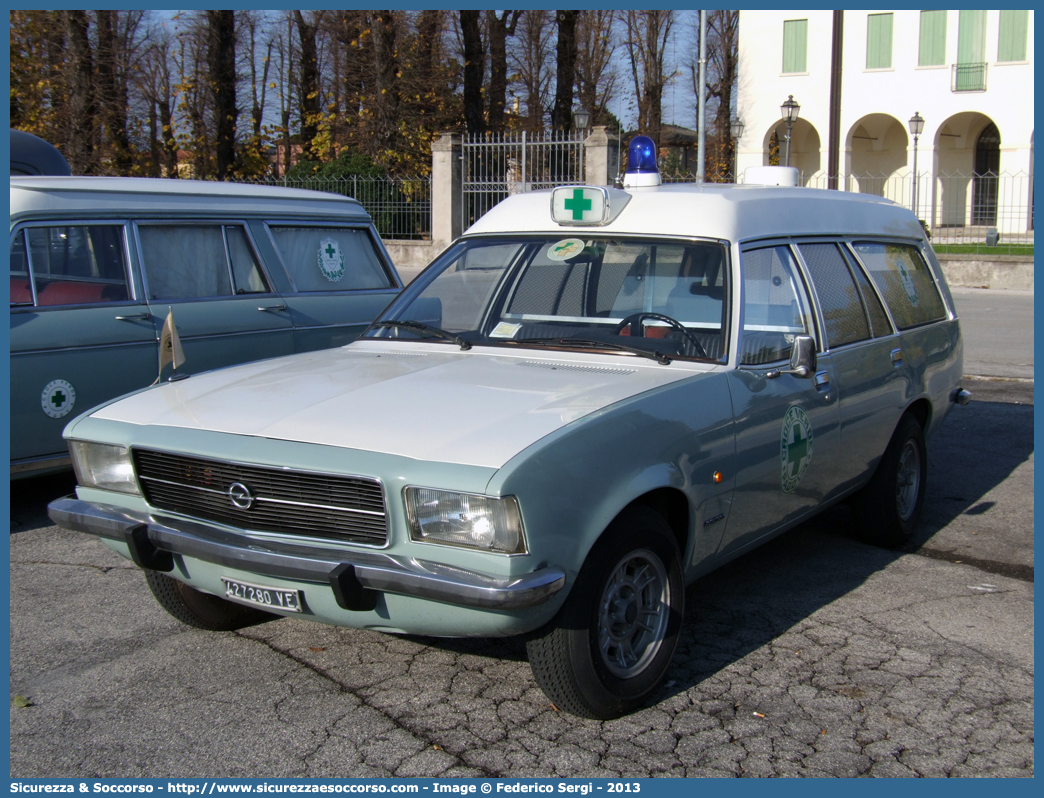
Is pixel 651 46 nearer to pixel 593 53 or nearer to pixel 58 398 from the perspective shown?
pixel 593 53

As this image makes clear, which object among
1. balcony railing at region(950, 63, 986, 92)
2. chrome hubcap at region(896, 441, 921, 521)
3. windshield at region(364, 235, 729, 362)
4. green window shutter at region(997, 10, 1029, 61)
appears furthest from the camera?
balcony railing at region(950, 63, 986, 92)

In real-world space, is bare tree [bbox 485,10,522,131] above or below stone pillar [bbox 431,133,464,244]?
above

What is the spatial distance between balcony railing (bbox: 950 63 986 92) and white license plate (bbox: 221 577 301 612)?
4148 cm

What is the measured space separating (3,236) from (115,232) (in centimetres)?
70

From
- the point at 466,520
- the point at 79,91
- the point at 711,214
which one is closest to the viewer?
the point at 466,520

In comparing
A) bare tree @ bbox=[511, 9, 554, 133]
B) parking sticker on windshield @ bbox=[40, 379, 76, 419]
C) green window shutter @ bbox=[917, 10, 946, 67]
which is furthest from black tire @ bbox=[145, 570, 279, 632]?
bare tree @ bbox=[511, 9, 554, 133]

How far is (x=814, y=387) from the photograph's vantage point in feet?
15.3

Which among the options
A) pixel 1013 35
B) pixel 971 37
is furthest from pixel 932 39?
pixel 1013 35

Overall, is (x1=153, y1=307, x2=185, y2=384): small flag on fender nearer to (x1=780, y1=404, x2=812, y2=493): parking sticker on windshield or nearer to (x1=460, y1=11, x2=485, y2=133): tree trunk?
(x1=780, y1=404, x2=812, y2=493): parking sticker on windshield

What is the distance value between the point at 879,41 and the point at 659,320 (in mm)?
40415

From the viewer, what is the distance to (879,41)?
1583 inches

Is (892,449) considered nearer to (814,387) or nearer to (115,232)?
(814,387)

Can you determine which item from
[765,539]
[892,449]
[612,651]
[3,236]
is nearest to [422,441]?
[612,651]

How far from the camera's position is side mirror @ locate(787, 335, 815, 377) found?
4320mm
